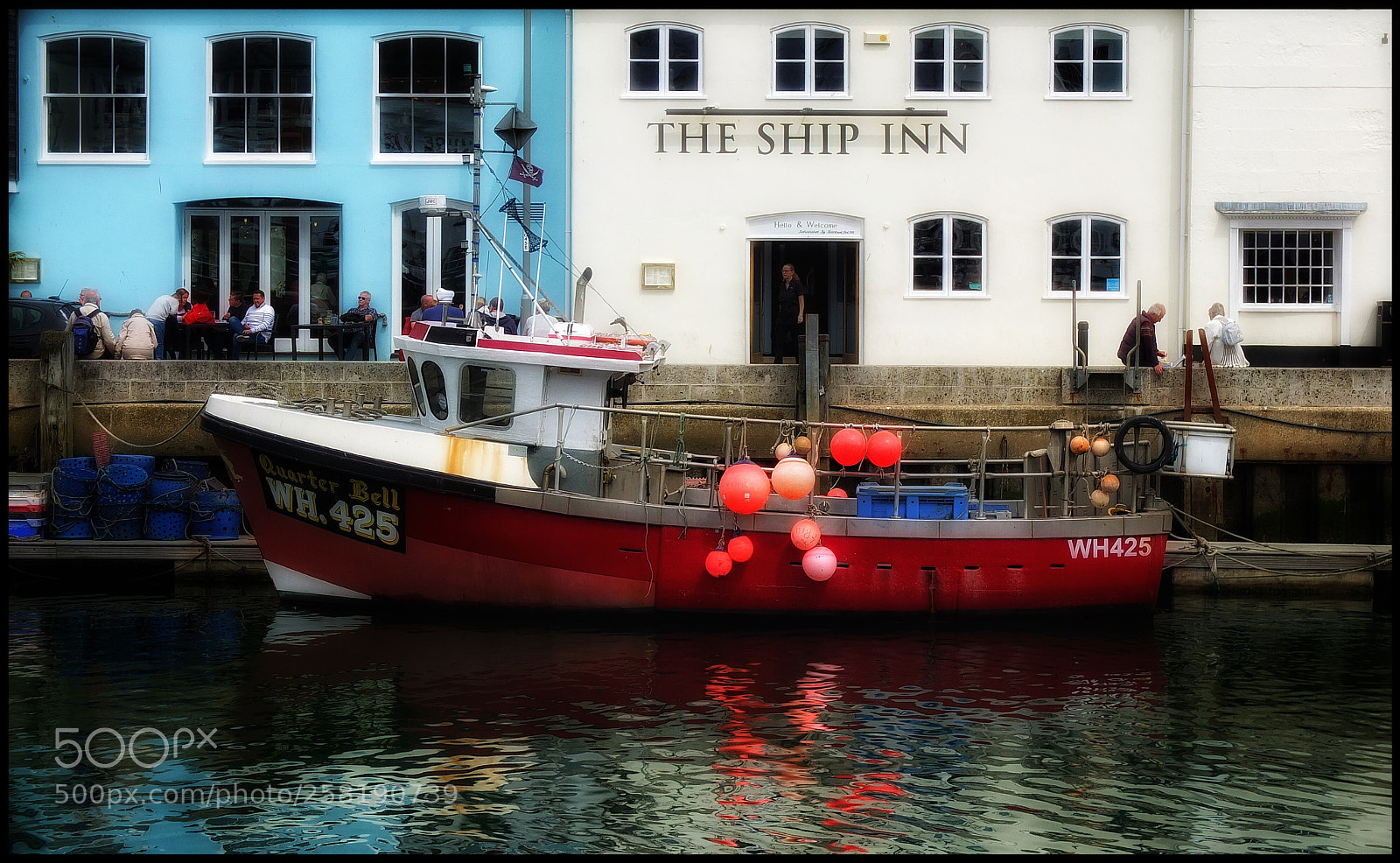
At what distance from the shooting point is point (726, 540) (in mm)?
10375

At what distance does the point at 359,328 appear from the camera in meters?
16.2

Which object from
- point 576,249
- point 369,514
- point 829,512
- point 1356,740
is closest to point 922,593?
point 829,512

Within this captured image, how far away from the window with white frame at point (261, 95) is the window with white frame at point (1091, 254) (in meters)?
10.0

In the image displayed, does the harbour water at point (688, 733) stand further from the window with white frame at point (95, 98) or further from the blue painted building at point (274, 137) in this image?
the window with white frame at point (95, 98)

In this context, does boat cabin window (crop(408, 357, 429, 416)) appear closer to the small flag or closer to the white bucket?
the small flag

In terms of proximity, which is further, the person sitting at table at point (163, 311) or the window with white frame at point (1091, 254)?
the window with white frame at point (1091, 254)

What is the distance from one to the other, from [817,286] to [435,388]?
332 inches

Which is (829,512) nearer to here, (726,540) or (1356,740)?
(726,540)

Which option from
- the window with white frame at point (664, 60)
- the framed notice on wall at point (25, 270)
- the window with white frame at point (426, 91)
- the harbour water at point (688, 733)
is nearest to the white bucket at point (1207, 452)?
the harbour water at point (688, 733)

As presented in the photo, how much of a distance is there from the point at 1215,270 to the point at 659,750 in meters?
12.8

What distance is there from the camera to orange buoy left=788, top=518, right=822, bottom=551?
10109mm

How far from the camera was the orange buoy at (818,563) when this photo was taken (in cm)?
1023

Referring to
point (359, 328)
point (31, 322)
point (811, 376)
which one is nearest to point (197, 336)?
point (31, 322)

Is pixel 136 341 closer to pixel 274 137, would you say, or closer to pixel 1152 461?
pixel 274 137
